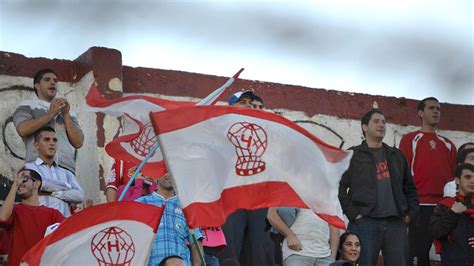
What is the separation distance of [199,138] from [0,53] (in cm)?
513

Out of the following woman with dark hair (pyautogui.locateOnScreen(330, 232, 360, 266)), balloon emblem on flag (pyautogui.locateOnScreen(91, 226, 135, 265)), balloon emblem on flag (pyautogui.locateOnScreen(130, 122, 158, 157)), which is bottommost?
balloon emblem on flag (pyautogui.locateOnScreen(91, 226, 135, 265))

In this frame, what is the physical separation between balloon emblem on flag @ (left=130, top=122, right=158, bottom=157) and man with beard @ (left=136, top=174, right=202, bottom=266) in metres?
0.58

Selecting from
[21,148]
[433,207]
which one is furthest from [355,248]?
[21,148]

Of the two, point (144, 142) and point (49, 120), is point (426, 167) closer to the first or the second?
point (144, 142)

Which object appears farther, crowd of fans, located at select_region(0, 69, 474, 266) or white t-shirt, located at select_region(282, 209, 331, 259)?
white t-shirt, located at select_region(282, 209, 331, 259)

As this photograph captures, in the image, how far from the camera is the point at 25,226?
10.8 m

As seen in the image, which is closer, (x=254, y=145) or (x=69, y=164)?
(x=254, y=145)

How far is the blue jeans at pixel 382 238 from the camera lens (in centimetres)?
1257

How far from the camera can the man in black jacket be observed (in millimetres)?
12609

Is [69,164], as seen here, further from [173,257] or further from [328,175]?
[328,175]

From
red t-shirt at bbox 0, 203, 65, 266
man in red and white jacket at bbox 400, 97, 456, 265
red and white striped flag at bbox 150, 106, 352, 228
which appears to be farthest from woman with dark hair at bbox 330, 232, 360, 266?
red t-shirt at bbox 0, 203, 65, 266

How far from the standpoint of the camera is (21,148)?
13.7 metres

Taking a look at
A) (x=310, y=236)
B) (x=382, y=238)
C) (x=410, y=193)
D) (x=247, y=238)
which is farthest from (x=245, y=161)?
(x=410, y=193)

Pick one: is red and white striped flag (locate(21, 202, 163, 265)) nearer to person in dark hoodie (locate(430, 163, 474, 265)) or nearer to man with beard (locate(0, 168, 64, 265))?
man with beard (locate(0, 168, 64, 265))
